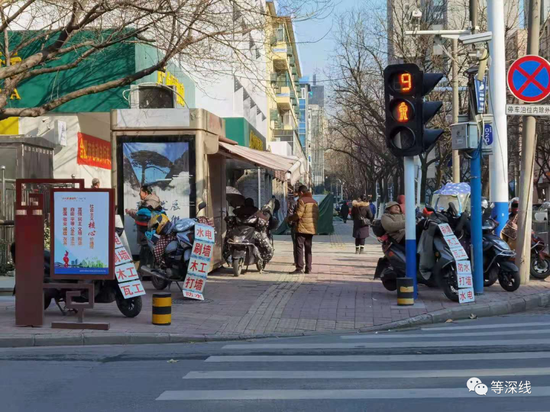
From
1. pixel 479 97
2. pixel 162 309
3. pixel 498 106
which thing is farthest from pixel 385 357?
pixel 498 106

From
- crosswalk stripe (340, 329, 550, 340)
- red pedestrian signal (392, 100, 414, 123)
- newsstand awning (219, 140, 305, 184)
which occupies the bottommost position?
crosswalk stripe (340, 329, 550, 340)

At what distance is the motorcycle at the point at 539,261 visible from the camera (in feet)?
47.0

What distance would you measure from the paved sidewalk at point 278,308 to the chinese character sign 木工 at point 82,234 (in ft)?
2.67

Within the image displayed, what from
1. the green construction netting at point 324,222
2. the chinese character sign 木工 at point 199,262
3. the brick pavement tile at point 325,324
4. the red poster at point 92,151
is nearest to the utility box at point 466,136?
the brick pavement tile at point 325,324

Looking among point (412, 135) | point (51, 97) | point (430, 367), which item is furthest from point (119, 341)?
point (51, 97)

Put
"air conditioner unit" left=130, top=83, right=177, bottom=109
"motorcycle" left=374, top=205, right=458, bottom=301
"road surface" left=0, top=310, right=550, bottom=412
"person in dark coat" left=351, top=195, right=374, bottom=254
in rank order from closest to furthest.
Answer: "road surface" left=0, top=310, right=550, bottom=412 → "motorcycle" left=374, top=205, right=458, bottom=301 → "air conditioner unit" left=130, top=83, right=177, bottom=109 → "person in dark coat" left=351, top=195, right=374, bottom=254

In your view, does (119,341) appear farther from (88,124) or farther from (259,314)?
(88,124)

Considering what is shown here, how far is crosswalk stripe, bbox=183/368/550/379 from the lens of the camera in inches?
265

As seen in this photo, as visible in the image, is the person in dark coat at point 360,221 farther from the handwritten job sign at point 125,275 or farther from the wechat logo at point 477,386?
the wechat logo at point 477,386

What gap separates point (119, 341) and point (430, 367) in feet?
Answer: 12.4

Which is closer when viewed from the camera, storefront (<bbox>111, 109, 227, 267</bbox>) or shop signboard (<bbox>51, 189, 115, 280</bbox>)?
shop signboard (<bbox>51, 189, 115, 280</bbox>)

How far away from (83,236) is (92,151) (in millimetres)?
12296

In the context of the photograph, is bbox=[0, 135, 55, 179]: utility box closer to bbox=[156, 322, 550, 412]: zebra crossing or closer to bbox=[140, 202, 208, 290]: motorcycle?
bbox=[140, 202, 208, 290]: motorcycle

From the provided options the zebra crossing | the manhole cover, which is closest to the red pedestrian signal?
the zebra crossing
